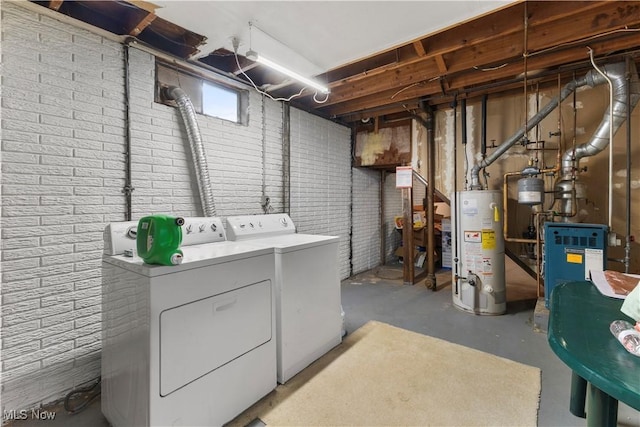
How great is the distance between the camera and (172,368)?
4.85ft

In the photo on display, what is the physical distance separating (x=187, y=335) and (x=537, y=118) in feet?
13.5

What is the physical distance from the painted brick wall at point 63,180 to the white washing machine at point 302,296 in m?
0.96

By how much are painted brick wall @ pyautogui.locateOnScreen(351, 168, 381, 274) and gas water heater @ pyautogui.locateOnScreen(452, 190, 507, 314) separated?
1.99 m

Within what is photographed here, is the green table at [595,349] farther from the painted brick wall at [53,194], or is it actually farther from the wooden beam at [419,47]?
the painted brick wall at [53,194]

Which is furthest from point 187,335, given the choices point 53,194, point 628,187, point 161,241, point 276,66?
point 628,187

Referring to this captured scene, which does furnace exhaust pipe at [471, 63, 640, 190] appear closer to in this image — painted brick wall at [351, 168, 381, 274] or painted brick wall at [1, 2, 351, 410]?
painted brick wall at [351, 168, 381, 274]

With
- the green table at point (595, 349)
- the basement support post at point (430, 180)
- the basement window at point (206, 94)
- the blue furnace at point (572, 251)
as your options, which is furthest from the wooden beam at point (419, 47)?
the green table at point (595, 349)

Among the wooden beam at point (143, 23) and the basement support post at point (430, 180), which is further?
the basement support post at point (430, 180)

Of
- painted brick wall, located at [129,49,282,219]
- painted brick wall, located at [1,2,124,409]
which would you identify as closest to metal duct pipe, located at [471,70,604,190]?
painted brick wall, located at [129,49,282,219]

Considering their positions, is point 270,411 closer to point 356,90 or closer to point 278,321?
point 278,321

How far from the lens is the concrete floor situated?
5.88ft

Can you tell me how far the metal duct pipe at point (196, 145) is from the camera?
2.57 meters

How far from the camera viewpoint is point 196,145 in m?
2.64

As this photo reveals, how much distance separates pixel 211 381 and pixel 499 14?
3662mm
